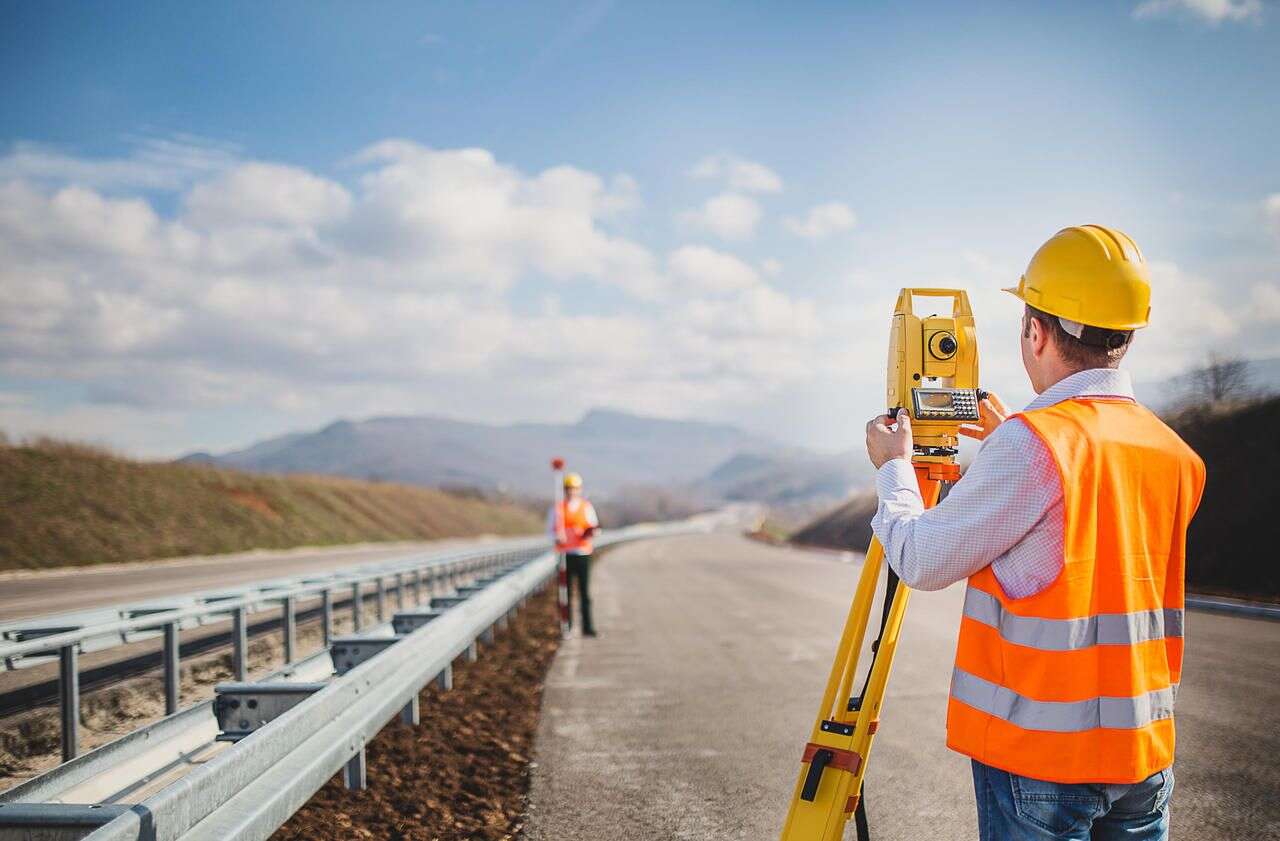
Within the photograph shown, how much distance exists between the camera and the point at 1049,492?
83.7 inches

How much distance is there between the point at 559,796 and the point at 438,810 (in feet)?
2.25

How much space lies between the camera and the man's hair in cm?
236

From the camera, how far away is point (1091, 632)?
2.16m

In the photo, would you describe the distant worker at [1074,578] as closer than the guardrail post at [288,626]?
Yes

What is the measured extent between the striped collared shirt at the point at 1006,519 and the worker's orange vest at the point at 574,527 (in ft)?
36.7

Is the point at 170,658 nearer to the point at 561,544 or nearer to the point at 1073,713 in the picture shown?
the point at 1073,713

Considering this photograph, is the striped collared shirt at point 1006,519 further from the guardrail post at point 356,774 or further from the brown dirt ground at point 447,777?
the guardrail post at point 356,774

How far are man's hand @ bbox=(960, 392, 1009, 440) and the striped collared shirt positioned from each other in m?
0.54

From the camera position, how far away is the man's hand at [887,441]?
2682mm

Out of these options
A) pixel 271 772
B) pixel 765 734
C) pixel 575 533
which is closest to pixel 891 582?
pixel 271 772

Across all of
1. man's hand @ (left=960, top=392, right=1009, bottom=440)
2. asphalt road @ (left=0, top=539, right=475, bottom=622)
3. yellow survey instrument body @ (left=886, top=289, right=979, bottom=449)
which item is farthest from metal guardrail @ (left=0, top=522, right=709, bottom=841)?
asphalt road @ (left=0, top=539, right=475, bottom=622)

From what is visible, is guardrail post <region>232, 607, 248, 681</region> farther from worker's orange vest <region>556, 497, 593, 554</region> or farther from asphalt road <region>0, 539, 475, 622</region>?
asphalt road <region>0, 539, 475, 622</region>

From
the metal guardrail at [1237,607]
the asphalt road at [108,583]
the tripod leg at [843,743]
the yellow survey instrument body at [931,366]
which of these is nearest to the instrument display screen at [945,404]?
the yellow survey instrument body at [931,366]

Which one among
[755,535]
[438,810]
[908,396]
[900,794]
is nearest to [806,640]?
[900,794]
